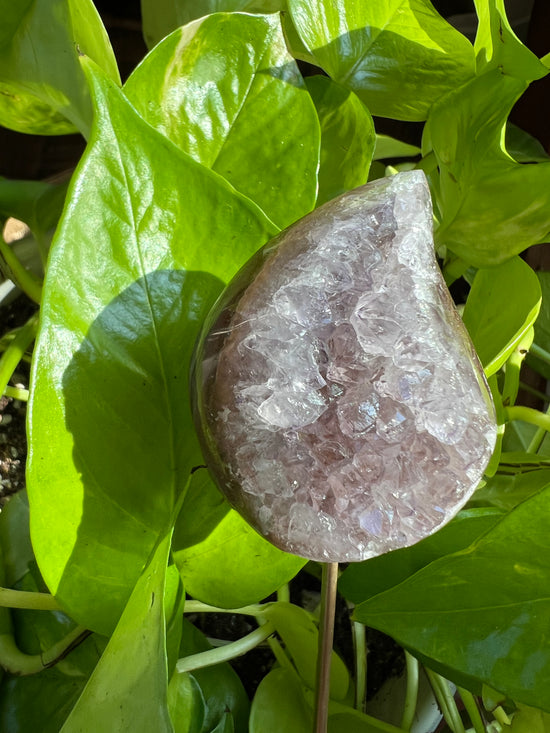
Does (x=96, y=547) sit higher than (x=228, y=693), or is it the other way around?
(x=96, y=547)

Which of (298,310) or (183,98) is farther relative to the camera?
(183,98)

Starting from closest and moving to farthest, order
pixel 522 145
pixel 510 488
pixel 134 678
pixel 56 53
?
pixel 134 678 < pixel 56 53 < pixel 510 488 < pixel 522 145

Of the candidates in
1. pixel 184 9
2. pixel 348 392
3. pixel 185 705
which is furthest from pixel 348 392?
pixel 184 9

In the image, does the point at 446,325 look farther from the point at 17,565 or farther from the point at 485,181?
the point at 17,565

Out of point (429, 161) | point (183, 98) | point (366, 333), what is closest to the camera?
point (366, 333)

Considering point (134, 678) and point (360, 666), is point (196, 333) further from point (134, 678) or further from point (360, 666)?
point (360, 666)

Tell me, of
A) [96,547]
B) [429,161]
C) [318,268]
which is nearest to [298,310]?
[318,268]
